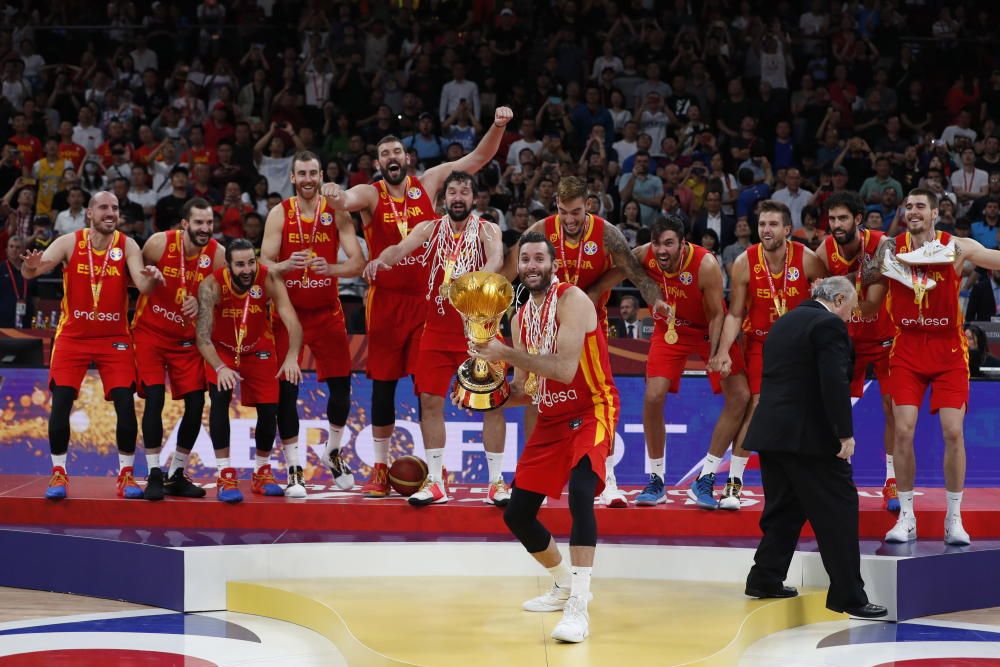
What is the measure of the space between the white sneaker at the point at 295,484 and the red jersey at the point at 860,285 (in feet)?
11.4

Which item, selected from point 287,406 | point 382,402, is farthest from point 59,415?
point 382,402

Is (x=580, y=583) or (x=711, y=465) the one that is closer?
(x=580, y=583)

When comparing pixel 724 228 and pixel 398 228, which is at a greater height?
pixel 724 228

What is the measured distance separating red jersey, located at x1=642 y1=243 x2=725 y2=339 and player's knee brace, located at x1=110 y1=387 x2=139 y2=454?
325cm

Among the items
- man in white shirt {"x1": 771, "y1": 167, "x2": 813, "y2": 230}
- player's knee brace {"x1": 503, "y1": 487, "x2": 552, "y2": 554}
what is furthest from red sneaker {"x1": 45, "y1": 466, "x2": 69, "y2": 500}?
man in white shirt {"x1": 771, "y1": 167, "x2": 813, "y2": 230}

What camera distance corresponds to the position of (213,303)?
7.32 meters

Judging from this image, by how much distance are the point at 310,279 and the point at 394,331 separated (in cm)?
61

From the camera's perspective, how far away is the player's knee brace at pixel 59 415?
24.1 ft

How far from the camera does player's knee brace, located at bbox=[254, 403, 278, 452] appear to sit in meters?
7.45

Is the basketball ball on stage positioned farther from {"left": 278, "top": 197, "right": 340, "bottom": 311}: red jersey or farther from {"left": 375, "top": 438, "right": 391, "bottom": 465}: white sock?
{"left": 278, "top": 197, "right": 340, "bottom": 311}: red jersey

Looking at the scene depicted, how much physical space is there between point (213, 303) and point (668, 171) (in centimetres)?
665

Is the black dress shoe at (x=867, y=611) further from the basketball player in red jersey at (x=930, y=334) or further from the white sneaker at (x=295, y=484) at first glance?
the white sneaker at (x=295, y=484)

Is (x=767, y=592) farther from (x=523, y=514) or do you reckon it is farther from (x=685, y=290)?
(x=685, y=290)

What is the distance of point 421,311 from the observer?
7.41 m
